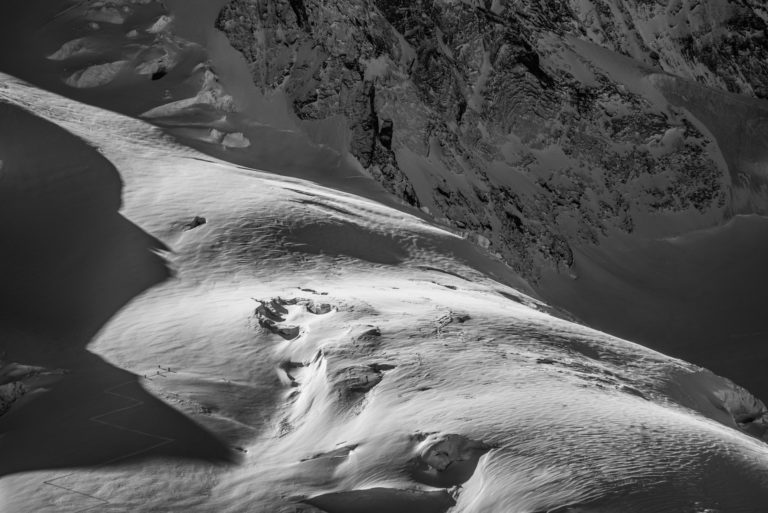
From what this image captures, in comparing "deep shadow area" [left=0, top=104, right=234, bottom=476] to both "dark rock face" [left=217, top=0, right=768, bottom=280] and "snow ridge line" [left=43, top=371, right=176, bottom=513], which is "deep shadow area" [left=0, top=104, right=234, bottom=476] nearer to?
"snow ridge line" [left=43, top=371, right=176, bottom=513]

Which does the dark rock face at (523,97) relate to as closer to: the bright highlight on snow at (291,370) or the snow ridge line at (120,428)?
the bright highlight on snow at (291,370)

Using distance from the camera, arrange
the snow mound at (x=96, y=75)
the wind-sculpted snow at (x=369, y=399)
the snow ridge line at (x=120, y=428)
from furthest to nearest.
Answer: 1. the snow mound at (x=96, y=75)
2. the snow ridge line at (x=120, y=428)
3. the wind-sculpted snow at (x=369, y=399)

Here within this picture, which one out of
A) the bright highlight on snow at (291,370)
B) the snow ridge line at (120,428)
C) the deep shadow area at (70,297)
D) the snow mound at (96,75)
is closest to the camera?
the bright highlight on snow at (291,370)

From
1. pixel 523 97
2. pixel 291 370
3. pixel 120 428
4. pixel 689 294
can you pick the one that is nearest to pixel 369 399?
pixel 291 370

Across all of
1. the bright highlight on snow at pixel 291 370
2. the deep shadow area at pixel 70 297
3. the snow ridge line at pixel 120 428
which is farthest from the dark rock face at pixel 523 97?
the snow ridge line at pixel 120 428

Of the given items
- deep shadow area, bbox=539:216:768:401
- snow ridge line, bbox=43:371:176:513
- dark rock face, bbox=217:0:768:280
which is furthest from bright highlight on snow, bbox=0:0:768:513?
deep shadow area, bbox=539:216:768:401

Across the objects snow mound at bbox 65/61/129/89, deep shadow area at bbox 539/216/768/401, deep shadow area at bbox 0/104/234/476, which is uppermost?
snow mound at bbox 65/61/129/89
